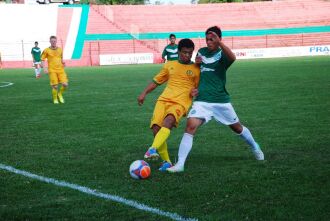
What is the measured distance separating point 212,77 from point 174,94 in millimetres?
535

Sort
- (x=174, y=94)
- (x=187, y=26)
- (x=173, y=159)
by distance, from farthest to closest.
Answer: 1. (x=187, y=26)
2. (x=173, y=159)
3. (x=174, y=94)

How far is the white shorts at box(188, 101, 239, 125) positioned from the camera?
20.6 ft

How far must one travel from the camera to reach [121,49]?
49.1 m

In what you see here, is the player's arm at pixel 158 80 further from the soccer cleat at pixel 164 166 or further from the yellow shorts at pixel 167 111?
the soccer cleat at pixel 164 166

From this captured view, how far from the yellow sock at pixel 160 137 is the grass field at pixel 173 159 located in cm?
35

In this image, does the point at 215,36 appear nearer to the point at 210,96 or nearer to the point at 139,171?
the point at 210,96

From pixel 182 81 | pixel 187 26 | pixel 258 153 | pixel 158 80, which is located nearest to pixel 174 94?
pixel 182 81

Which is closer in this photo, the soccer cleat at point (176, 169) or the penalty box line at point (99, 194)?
the penalty box line at point (99, 194)

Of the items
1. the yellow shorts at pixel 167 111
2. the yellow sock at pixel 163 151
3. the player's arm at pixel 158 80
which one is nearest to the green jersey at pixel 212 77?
the yellow shorts at pixel 167 111

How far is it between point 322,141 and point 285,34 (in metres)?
48.7

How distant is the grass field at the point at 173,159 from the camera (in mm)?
4574

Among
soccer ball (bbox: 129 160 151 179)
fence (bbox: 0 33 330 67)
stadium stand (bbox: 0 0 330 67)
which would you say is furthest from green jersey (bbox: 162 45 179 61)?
stadium stand (bbox: 0 0 330 67)

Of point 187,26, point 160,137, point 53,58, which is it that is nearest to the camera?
point 160,137

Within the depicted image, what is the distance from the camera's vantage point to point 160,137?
612cm
